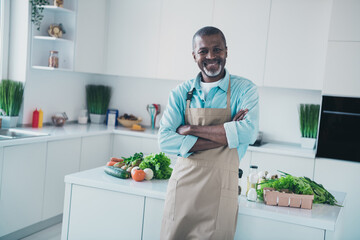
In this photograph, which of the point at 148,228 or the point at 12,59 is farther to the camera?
the point at 12,59

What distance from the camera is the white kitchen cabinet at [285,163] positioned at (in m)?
4.01

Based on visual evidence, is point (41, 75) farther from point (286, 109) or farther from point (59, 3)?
point (286, 109)

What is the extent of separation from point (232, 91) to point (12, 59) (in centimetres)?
291

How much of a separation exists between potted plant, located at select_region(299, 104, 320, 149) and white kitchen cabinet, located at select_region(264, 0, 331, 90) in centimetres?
24

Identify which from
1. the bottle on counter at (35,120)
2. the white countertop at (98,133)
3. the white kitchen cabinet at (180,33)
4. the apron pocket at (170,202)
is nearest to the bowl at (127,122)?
the white countertop at (98,133)

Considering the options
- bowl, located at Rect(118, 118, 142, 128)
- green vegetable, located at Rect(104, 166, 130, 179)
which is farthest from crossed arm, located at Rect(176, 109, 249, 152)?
bowl, located at Rect(118, 118, 142, 128)

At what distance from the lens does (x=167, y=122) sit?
2.28 metres

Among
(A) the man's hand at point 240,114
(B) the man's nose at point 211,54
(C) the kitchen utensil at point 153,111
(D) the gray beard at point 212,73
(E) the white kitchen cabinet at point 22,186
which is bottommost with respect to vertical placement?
(E) the white kitchen cabinet at point 22,186

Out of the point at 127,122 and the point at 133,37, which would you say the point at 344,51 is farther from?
the point at 127,122

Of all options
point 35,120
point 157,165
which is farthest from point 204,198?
point 35,120

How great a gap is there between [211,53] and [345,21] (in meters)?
2.26

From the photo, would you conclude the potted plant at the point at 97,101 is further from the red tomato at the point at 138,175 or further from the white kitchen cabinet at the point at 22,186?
the red tomato at the point at 138,175

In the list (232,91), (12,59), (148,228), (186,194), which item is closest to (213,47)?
(232,91)

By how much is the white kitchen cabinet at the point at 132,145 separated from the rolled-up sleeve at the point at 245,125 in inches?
100
